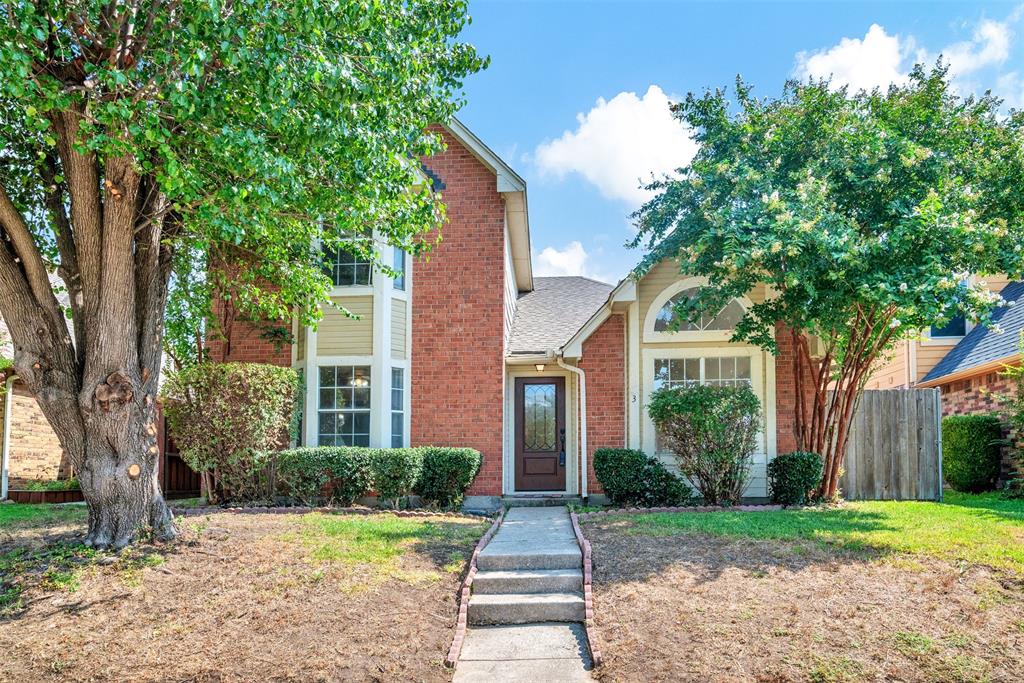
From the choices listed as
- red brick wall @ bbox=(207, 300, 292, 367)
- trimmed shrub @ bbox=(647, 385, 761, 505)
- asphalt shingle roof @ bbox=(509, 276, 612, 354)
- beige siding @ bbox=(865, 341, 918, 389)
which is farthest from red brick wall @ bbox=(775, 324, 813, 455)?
red brick wall @ bbox=(207, 300, 292, 367)

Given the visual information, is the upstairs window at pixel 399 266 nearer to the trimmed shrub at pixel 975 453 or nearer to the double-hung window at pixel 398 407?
the double-hung window at pixel 398 407

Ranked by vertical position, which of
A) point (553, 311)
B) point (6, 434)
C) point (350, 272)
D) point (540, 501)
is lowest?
point (540, 501)

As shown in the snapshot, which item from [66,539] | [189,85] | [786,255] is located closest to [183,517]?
[66,539]

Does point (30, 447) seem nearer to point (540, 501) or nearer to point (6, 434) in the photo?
point (6, 434)

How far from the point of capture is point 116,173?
7188 millimetres

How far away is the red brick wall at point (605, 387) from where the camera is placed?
1228cm

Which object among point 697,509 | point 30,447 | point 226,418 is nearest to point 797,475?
point 697,509

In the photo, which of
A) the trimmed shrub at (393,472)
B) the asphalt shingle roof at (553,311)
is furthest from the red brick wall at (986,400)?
the trimmed shrub at (393,472)

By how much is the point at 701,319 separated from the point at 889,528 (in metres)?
4.75

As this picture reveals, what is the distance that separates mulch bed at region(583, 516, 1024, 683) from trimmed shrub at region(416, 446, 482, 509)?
4.20 m

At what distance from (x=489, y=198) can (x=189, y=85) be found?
6.87 metres

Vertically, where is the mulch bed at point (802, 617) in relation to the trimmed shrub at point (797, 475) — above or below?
below

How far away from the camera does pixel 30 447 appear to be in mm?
14383

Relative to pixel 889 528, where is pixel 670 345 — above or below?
above
